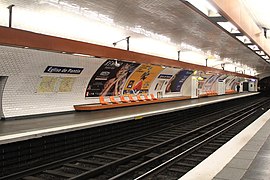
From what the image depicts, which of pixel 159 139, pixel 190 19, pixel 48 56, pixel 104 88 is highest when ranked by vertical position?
pixel 190 19

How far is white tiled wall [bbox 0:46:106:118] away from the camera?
7848 mm

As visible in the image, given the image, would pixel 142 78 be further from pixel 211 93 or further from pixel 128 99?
pixel 211 93

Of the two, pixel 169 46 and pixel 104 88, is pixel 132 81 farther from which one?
pixel 169 46

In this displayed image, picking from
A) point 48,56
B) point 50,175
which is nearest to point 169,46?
point 48,56

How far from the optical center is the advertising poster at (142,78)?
45.6 feet

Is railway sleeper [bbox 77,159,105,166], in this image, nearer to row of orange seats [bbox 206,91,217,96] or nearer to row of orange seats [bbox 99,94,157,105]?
row of orange seats [bbox 99,94,157,105]

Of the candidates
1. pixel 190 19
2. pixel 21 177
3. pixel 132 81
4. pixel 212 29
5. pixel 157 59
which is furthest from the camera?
pixel 132 81

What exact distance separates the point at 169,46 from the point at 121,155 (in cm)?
485

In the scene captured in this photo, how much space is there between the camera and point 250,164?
155 inches

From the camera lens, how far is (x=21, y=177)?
5730 millimetres

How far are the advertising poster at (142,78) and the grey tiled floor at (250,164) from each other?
342 inches

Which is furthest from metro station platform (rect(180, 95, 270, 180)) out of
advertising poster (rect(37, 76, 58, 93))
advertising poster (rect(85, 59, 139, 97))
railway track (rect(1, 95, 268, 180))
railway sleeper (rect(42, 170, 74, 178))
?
advertising poster (rect(85, 59, 139, 97))

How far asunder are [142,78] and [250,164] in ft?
36.3

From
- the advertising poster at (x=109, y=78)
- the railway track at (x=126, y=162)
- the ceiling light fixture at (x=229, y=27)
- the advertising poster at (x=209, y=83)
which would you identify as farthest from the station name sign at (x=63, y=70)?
the advertising poster at (x=209, y=83)
